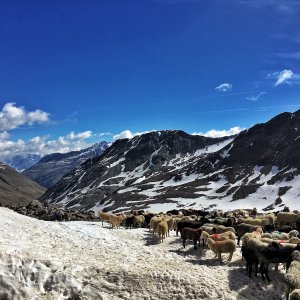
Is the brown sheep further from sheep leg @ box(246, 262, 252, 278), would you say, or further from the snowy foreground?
sheep leg @ box(246, 262, 252, 278)

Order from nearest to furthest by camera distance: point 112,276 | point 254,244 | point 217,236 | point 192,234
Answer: point 112,276, point 254,244, point 217,236, point 192,234

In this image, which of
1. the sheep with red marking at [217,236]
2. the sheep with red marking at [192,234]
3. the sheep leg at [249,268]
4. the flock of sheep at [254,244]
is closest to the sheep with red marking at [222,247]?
the flock of sheep at [254,244]

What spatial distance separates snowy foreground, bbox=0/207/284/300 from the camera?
23297 millimetres

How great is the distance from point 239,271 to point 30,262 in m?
13.3

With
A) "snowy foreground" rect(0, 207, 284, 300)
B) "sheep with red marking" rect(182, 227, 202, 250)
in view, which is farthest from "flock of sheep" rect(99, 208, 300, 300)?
"snowy foreground" rect(0, 207, 284, 300)

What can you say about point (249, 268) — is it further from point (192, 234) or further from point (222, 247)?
point (192, 234)

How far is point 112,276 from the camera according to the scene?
24375 millimetres

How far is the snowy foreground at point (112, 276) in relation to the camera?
23297 millimetres

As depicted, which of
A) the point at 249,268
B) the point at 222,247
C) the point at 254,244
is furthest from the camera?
the point at 222,247

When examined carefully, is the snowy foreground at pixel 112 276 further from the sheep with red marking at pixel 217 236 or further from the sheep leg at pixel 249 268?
the sheep with red marking at pixel 217 236

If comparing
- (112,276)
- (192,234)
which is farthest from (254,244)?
(112,276)

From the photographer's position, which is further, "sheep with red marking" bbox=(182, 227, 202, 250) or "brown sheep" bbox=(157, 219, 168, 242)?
"brown sheep" bbox=(157, 219, 168, 242)

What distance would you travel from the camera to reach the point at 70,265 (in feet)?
82.1

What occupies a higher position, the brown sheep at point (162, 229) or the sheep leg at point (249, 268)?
the brown sheep at point (162, 229)
